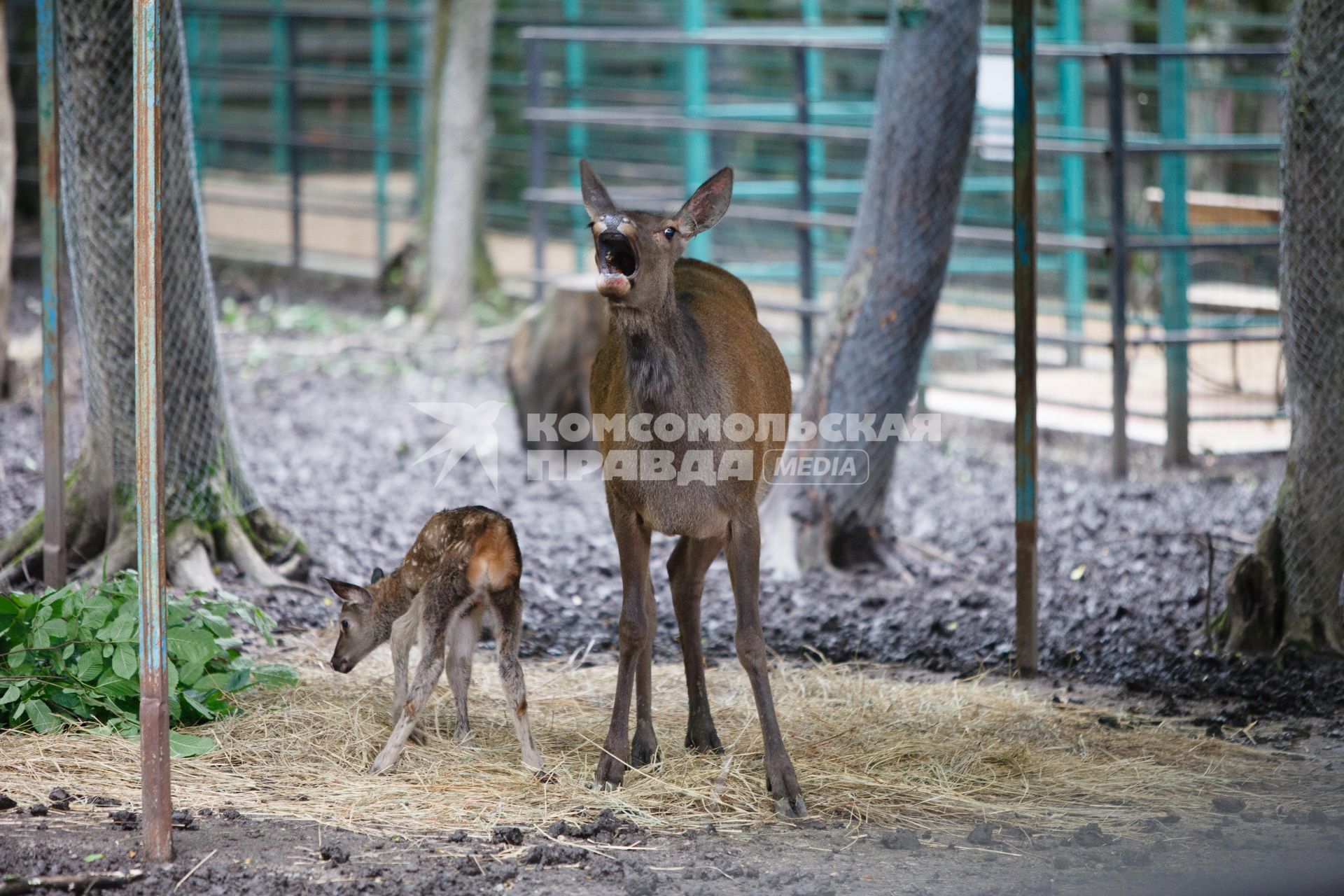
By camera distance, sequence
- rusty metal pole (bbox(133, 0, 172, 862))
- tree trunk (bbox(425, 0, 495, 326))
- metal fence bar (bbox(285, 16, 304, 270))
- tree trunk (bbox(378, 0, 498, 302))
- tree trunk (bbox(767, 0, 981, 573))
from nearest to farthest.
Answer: rusty metal pole (bbox(133, 0, 172, 862)) → tree trunk (bbox(767, 0, 981, 573)) → tree trunk (bbox(425, 0, 495, 326)) → tree trunk (bbox(378, 0, 498, 302)) → metal fence bar (bbox(285, 16, 304, 270))

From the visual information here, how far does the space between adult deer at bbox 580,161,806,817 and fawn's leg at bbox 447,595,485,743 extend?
532mm

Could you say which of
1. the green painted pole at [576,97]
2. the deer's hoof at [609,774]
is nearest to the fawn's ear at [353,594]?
the deer's hoof at [609,774]

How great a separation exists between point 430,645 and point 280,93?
12415 mm

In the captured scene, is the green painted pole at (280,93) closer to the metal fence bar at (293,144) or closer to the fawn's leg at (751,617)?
the metal fence bar at (293,144)

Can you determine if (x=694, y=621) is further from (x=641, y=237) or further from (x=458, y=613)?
(x=641, y=237)

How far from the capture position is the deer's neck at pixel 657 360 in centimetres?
450

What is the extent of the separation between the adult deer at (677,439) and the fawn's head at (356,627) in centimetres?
101

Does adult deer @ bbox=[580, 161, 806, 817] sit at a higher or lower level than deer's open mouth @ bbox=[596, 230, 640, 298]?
lower

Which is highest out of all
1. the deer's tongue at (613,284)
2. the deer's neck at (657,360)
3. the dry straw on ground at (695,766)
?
the deer's tongue at (613,284)

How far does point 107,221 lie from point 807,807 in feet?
12.8

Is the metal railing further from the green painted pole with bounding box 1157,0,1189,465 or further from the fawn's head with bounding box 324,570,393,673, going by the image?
the fawn's head with bounding box 324,570,393,673

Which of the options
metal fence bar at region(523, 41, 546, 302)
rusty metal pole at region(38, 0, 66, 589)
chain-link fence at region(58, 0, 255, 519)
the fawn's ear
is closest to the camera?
the fawn's ear

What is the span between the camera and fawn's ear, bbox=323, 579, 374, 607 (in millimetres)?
5305

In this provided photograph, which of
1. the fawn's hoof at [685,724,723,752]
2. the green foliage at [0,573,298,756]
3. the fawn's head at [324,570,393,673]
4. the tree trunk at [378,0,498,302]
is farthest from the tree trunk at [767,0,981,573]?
the tree trunk at [378,0,498,302]
